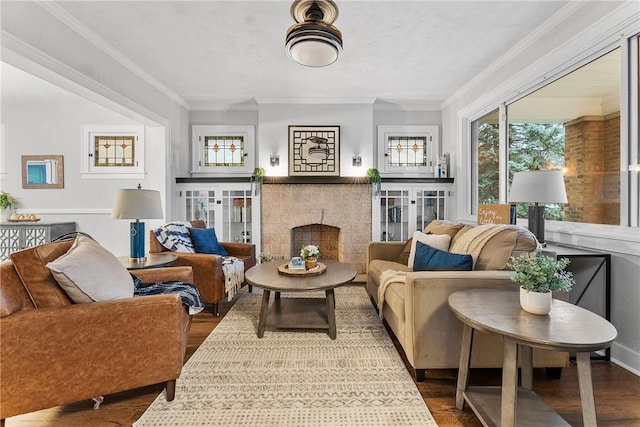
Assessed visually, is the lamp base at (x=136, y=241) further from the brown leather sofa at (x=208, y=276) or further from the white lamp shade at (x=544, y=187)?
the white lamp shade at (x=544, y=187)

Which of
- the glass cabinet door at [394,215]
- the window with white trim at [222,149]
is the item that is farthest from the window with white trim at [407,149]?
the window with white trim at [222,149]

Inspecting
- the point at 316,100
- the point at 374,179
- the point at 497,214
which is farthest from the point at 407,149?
the point at 497,214

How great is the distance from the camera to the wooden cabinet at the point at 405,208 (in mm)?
4871

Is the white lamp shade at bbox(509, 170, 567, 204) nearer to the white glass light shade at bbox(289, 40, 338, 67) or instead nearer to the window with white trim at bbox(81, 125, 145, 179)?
the white glass light shade at bbox(289, 40, 338, 67)

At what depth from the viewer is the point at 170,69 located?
374 cm

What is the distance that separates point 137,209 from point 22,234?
2.92 m

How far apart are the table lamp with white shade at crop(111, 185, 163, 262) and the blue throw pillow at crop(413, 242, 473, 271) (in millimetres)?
2227

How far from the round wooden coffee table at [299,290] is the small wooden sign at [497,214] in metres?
1.62

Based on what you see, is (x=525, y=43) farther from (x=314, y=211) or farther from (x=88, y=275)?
(x=88, y=275)

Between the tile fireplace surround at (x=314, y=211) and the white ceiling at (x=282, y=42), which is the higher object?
the white ceiling at (x=282, y=42)

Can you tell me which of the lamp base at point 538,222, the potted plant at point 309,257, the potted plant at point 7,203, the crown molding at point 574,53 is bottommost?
the potted plant at point 309,257

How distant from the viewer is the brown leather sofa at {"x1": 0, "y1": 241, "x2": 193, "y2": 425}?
1.46 m

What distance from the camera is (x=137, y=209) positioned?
272 centimetres

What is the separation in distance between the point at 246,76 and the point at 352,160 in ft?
6.12
